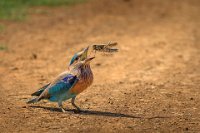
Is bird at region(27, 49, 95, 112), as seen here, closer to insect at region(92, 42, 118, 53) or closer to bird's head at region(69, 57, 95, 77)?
bird's head at region(69, 57, 95, 77)

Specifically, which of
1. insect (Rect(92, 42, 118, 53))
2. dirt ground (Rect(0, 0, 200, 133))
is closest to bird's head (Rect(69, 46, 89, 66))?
insect (Rect(92, 42, 118, 53))

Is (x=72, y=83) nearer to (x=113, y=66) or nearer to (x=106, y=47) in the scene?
(x=106, y=47)

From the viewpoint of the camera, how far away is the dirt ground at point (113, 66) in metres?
7.27

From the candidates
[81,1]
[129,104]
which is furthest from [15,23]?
[129,104]

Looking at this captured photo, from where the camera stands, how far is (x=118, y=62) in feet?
37.5

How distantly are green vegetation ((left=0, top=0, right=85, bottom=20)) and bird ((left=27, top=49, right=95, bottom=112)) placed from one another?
28.0 ft

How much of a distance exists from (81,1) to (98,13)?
182cm

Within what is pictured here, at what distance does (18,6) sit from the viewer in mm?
17406

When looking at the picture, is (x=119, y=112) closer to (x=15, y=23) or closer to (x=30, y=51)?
(x=30, y=51)

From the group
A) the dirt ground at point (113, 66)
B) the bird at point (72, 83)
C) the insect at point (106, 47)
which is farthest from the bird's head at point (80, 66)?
the dirt ground at point (113, 66)

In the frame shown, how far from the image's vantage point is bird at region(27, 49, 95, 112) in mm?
7266

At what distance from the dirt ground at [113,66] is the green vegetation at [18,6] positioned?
13.6 inches

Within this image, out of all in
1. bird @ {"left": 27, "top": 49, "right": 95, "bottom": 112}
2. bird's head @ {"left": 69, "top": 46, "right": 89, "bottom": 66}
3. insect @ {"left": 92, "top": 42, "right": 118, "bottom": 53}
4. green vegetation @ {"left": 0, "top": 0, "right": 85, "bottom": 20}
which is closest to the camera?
bird @ {"left": 27, "top": 49, "right": 95, "bottom": 112}

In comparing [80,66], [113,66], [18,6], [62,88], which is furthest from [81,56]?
[18,6]
